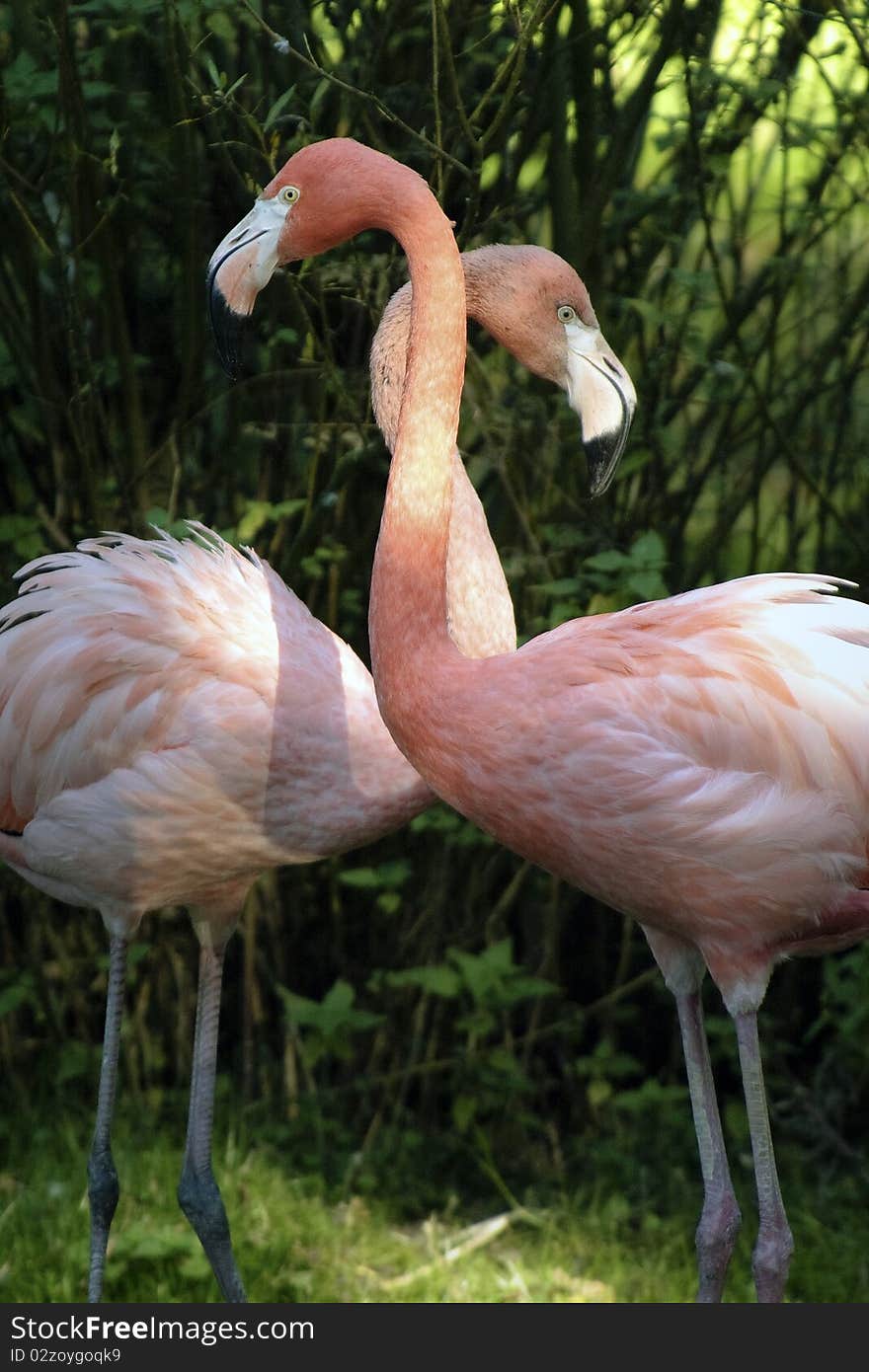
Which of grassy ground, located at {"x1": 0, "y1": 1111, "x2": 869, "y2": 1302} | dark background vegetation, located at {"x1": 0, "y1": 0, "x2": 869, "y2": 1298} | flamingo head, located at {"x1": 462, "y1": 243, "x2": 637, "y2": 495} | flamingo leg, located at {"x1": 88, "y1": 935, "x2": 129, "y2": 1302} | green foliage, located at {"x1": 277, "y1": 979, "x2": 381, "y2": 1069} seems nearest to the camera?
flamingo head, located at {"x1": 462, "y1": 243, "x2": 637, "y2": 495}

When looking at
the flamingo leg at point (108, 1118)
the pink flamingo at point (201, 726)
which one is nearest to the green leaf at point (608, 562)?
the pink flamingo at point (201, 726)

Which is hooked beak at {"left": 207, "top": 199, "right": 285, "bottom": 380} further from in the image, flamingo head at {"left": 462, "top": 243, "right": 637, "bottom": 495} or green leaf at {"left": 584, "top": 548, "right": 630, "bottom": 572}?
green leaf at {"left": 584, "top": 548, "right": 630, "bottom": 572}

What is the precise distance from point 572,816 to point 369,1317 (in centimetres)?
82

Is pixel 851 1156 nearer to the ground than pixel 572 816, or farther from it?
nearer to the ground

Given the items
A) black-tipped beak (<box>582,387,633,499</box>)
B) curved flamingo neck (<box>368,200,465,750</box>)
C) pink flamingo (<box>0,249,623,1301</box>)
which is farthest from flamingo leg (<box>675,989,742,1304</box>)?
black-tipped beak (<box>582,387,633,499</box>)

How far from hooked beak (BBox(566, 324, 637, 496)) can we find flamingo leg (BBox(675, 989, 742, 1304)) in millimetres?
931

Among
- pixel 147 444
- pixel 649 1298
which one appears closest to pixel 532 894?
pixel 649 1298

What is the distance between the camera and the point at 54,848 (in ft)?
10.2

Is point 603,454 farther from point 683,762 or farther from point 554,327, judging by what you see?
point 683,762

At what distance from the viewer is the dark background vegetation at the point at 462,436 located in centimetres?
372

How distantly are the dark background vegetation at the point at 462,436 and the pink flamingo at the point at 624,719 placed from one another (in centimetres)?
87

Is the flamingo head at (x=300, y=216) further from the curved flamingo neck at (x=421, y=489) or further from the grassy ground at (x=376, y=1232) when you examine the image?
the grassy ground at (x=376, y=1232)

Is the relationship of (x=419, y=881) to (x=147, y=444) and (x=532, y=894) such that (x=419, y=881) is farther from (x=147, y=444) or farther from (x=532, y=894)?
(x=147, y=444)

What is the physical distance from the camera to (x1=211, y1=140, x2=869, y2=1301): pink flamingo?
99.1 inches
